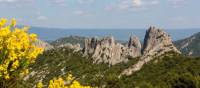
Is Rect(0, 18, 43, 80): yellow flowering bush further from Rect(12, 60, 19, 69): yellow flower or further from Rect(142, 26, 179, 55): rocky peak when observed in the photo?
Rect(142, 26, 179, 55): rocky peak

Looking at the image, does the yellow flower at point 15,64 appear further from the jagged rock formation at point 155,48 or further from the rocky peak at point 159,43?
the rocky peak at point 159,43

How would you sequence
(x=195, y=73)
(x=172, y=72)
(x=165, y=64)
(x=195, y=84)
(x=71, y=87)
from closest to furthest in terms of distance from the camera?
(x=71, y=87), (x=195, y=84), (x=195, y=73), (x=172, y=72), (x=165, y=64)

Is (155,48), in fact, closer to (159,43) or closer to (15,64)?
(159,43)

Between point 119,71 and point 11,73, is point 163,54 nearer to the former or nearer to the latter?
point 119,71

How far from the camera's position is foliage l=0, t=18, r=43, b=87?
14.0 meters

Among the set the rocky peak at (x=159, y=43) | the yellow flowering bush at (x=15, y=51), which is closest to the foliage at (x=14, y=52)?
the yellow flowering bush at (x=15, y=51)

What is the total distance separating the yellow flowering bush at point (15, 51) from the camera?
1398 centimetres

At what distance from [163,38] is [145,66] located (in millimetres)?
17602

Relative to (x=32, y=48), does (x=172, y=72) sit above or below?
below

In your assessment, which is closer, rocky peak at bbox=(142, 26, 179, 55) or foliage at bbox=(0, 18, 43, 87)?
→ foliage at bbox=(0, 18, 43, 87)

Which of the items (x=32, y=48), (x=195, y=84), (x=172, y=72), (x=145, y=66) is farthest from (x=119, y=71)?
(x=32, y=48)

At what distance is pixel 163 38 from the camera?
192 metres

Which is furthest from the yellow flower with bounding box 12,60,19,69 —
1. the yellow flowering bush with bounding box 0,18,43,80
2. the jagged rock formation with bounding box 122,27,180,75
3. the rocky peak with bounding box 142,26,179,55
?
the rocky peak with bounding box 142,26,179,55

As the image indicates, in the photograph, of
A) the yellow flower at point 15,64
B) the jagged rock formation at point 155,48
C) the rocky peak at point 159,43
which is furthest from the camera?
the rocky peak at point 159,43
